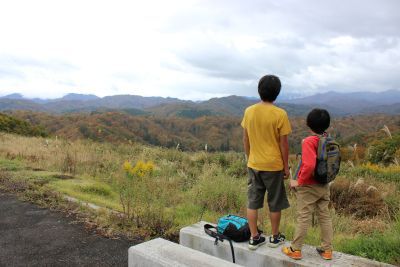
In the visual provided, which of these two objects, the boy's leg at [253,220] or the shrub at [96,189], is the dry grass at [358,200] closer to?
the boy's leg at [253,220]

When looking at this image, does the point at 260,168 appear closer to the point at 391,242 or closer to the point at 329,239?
the point at 329,239

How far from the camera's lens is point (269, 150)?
386 cm

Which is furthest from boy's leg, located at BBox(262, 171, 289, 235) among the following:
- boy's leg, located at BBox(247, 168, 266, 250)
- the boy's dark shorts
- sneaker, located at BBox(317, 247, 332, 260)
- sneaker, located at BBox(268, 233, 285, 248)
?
sneaker, located at BBox(317, 247, 332, 260)

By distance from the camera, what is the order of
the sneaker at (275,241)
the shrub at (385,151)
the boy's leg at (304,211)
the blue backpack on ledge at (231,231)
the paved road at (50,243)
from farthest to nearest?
the shrub at (385,151) → the paved road at (50,243) → the blue backpack on ledge at (231,231) → the sneaker at (275,241) → the boy's leg at (304,211)

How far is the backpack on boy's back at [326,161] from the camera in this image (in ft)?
11.5

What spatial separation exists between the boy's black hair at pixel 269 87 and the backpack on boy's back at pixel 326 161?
66cm

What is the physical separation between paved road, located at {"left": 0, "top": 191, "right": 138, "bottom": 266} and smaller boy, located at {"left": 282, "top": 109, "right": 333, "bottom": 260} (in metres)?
1.99

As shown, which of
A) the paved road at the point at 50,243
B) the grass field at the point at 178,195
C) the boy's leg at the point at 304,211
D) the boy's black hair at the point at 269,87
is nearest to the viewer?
the boy's leg at the point at 304,211

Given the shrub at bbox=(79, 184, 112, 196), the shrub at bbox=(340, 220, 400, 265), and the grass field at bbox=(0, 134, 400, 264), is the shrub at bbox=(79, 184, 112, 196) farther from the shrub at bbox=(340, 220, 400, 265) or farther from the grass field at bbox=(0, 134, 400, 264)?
the shrub at bbox=(340, 220, 400, 265)

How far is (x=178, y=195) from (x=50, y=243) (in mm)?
2917

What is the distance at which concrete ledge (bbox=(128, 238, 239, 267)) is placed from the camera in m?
3.33

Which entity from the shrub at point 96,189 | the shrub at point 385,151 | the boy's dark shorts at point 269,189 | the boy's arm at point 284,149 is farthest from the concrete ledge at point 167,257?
the shrub at point 385,151

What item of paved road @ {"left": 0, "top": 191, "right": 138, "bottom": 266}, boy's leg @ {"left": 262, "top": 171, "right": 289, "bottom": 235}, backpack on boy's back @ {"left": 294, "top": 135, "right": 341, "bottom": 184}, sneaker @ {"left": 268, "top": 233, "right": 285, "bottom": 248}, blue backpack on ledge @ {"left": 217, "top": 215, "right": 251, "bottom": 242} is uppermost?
backpack on boy's back @ {"left": 294, "top": 135, "right": 341, "bottom": 184}

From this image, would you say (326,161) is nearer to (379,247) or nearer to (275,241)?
(275,241)
